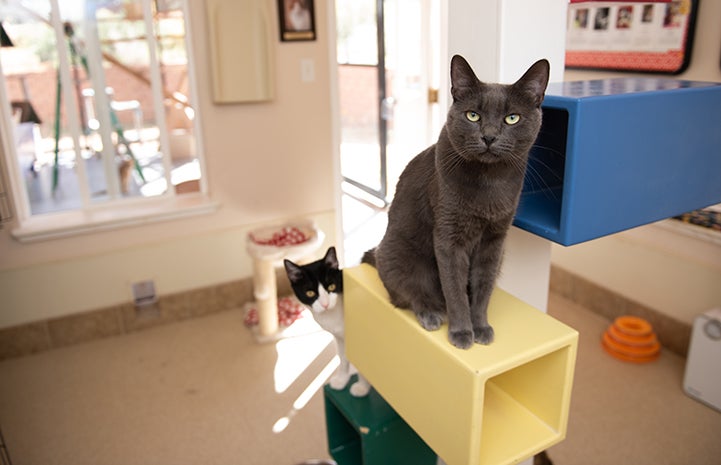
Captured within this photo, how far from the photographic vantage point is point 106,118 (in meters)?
2.67

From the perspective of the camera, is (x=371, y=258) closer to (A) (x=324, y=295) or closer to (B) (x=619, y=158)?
(A) (x=324, y=295)

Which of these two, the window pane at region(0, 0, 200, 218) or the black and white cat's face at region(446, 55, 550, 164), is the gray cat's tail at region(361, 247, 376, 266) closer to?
the black and white cat's face at region(446, 55, 550, 164)

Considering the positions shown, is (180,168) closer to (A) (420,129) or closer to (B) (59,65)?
(B) (59,65)

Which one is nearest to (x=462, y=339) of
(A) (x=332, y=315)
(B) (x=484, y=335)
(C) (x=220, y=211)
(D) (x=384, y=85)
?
(B) (x=484, y=335)

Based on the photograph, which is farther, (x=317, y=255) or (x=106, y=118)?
(x=317, y=255)

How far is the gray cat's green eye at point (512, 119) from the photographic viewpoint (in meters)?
0.98

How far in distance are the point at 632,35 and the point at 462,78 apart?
196 centimetres

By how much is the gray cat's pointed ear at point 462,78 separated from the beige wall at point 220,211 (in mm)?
1940

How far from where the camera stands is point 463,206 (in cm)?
104

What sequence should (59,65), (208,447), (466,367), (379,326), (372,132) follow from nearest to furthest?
1. (466,367)
2. (379,326)
3. (208,447)
4. (59,65)
5. (372,132)

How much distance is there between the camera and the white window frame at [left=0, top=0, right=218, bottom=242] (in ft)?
8.05

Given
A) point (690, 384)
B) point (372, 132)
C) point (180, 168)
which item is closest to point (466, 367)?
point (690, 384)

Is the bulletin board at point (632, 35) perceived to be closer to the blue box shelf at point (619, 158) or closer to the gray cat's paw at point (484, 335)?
the blue box shelf at point (619, 158)

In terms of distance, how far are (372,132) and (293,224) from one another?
9.22 feet
